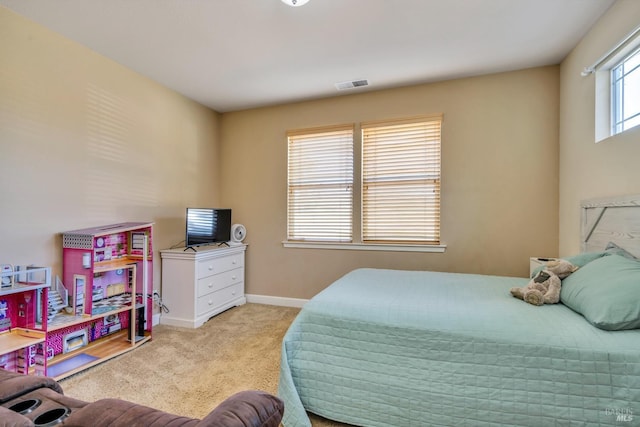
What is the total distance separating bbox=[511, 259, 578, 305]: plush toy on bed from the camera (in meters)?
1.79

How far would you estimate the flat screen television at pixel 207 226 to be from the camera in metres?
3.39

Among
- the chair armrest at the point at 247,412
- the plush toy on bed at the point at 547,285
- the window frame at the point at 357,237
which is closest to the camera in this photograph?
the chair armrest at the point at 247,412

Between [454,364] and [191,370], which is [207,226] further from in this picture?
[454,364]

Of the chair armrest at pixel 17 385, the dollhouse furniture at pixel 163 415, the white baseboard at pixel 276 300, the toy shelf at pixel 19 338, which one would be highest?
the dollhouse furniture at pixel 163 415

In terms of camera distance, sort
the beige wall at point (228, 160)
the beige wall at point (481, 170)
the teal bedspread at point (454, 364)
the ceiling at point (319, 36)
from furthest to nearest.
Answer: the beige wall at point (481, 170) < the beige wall at point (228, 160) < the ceiling at point (319, 36) < the teal bedspread at point (454, 364)

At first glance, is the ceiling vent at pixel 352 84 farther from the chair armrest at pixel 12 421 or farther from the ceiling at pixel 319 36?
the chair armrest at pixel 12 421

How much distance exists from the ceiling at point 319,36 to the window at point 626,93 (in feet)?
1.42

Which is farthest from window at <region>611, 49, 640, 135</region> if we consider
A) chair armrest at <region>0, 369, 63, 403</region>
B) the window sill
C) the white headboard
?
chair armrest at <region>0, 369, 63, 403</region>

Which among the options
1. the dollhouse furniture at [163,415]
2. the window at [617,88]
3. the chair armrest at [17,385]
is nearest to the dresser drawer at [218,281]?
the chair armrest at [17,385]

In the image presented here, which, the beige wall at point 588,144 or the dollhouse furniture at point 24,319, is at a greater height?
the beige wall at point 588,144

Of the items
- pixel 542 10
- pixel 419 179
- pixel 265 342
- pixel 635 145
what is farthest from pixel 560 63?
pixel 265 342

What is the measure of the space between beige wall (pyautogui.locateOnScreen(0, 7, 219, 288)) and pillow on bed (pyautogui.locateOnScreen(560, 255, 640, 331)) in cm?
361

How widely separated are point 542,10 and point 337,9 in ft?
4.86

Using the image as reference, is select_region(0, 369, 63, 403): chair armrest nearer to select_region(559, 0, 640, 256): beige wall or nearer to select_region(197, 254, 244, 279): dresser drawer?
select_region(197, 254, 244, 279): dresser drawer
